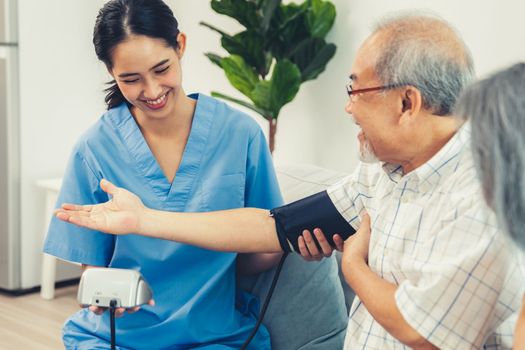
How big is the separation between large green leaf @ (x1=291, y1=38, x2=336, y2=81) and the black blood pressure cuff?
78.5 inches

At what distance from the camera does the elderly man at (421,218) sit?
50.6 inches

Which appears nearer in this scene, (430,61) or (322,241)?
(430,61)

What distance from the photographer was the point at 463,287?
1276mm

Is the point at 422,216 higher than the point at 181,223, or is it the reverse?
the point at 422,216

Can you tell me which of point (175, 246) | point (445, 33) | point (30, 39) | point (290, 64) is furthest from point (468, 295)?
point (30, 39)

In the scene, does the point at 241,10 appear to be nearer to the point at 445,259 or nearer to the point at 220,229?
the point at 220,229

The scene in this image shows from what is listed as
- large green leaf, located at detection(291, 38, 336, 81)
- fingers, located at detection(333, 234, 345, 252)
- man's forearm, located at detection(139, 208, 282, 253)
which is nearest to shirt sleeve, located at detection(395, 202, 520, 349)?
fingers, located at detection(333, 234, 345, 252)

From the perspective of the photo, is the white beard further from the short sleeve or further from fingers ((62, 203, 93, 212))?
fingers ((62, 203, 93, 212))

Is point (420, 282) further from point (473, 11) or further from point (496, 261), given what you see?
point (473, 11)

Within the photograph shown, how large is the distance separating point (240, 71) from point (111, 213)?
82.5 inches

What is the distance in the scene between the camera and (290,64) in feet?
11.6

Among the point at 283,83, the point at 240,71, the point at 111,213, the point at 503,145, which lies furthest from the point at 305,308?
A: the point at 240,71

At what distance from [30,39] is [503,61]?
2.03m

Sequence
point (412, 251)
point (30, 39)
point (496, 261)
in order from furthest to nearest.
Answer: point (30, 39) < point (412, 251) < point (496, 261)
